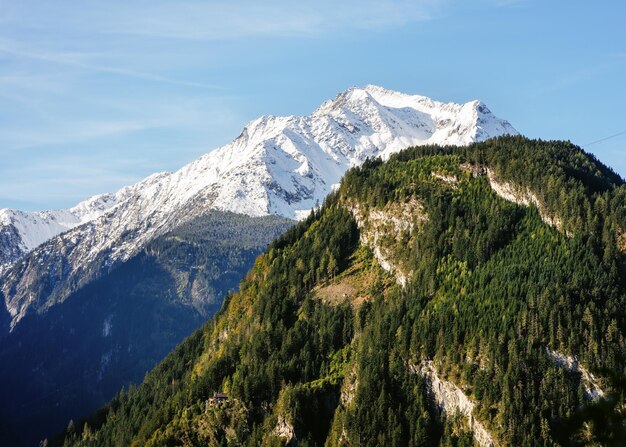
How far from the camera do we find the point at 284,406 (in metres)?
188

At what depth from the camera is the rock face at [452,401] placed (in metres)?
168

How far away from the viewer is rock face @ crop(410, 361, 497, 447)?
552 ft

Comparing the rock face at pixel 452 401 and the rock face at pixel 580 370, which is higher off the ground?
the rock face at pixel 580 370

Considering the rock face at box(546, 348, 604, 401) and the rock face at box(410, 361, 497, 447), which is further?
the rock face at box(410, 361, 497, 447)

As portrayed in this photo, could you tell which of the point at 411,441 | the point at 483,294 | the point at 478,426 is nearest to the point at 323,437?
the point at 411,441

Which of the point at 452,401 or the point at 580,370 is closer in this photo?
the point at 580,370

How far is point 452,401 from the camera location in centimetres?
17612

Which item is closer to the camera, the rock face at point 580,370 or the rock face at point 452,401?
the rock face at point 580,370

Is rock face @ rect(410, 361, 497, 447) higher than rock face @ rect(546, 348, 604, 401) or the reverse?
the reverse

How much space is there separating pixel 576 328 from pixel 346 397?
184ft

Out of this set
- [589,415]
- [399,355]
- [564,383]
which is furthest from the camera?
[399,355]

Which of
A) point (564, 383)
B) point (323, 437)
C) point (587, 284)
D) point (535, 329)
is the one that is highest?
point (587, 284)

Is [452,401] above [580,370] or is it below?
below

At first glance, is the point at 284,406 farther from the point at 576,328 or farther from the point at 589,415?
the point at 589,415
